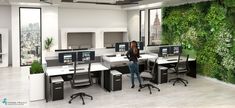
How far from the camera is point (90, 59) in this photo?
5.75 m

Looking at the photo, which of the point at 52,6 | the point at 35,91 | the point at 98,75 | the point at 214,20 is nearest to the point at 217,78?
the point at 214,20

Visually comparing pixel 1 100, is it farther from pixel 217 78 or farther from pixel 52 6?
pixel 217 78

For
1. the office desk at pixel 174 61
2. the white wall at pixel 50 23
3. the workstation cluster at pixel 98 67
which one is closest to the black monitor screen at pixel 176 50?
the workstation cluster at pixel 98 67

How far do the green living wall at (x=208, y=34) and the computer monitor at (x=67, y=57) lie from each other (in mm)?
4271

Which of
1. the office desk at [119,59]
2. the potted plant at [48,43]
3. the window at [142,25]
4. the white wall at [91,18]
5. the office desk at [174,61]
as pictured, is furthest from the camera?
the window at [142,25]

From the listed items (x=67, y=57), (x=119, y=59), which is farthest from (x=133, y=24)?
(x=67, y=57)

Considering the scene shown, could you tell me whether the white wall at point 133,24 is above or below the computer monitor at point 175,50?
above

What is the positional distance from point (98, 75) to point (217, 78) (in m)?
3.78

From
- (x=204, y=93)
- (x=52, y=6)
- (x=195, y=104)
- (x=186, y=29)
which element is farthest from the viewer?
(x=52, y=6)

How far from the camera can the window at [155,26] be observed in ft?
31.2

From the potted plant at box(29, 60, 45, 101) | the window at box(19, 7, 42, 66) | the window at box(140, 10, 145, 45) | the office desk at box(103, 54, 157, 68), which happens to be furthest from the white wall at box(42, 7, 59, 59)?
the potted plant at box(29, 60, 45, 101)

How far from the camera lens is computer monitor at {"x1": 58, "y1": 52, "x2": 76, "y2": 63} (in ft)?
17.7

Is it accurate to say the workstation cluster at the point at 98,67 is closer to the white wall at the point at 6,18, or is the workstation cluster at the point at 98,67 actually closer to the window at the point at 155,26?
the window at the point at 155,26

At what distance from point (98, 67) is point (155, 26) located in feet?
17.1
